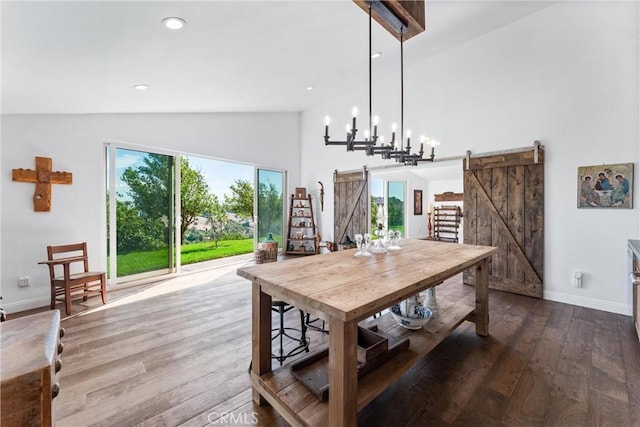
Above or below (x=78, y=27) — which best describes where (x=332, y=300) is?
below

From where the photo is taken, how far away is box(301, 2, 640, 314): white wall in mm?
3094

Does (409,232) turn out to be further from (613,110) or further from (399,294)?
(399,294)

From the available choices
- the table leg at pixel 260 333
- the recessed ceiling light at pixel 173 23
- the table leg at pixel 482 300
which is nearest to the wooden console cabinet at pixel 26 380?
the table leg at pixel 260 333

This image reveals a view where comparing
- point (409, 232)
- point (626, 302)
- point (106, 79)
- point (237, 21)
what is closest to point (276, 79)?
point (237, 21)

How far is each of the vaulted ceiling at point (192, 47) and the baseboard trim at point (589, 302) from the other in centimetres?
369

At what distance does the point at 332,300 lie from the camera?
1260 mm

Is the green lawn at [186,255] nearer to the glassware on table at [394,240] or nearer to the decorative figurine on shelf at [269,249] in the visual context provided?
the decorative figurine on shelf at [269,249]

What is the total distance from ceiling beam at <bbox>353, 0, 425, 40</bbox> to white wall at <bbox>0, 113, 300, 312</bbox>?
3.86 metres

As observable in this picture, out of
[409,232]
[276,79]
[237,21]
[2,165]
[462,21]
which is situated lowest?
[409,232]

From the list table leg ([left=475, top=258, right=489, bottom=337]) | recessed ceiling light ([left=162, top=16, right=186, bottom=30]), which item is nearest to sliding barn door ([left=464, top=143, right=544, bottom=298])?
table leg ([left=475, top=258, right=489, bottom=337])

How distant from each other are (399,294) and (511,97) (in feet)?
12.6

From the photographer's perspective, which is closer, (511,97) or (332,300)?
(332,300)

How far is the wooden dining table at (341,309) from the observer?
125 centimetres

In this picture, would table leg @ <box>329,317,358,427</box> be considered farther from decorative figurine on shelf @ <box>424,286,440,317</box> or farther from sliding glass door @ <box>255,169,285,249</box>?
sliding glass door @ <box>255,169,285,249</box>
